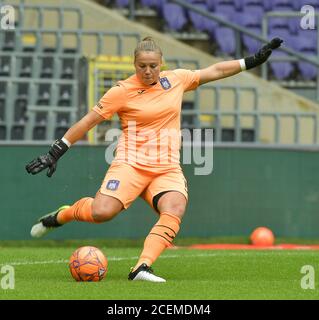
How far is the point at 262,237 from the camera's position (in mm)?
15023

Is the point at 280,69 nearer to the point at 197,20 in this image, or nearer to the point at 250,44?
the point at 250,44

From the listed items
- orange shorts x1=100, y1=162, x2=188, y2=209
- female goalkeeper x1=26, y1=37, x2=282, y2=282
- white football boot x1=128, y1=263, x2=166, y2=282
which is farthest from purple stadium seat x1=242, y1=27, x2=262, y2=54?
white football boot x1=128, y1=263, x2=166, y2=282

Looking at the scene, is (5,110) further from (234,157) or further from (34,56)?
(234,157)

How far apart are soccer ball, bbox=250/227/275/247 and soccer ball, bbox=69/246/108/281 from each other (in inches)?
228

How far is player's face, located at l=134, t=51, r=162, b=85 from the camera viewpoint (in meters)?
9.51

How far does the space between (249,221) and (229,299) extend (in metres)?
7.33

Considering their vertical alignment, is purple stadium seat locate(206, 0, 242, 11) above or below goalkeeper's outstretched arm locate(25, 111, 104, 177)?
above

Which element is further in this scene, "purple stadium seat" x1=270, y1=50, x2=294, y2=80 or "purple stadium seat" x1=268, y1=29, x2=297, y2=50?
"purple stadium seat" x1=268, y1=29, x2=297, y2=50

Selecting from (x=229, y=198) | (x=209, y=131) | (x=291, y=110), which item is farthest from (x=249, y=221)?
(x=291, y=110)

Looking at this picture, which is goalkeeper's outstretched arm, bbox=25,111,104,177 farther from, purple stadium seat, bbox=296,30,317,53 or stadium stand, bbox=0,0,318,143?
purple stadium seat, bbox=296,30,317,53

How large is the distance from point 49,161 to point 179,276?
1571 millimetres

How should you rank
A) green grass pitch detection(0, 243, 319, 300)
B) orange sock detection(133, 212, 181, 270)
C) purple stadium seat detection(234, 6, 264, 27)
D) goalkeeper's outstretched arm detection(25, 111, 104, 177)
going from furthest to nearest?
purple stadium seat detection(234, 6, 264, 27) → goalkeeper's outstretched arm detection(25, 111, 104, 177) → orange sock detection(133, 212, 181, 270) → green grass pitch detection(0, 243, 319, 300)

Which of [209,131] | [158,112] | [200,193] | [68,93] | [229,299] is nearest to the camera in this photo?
[229,299]

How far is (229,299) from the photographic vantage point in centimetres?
804
